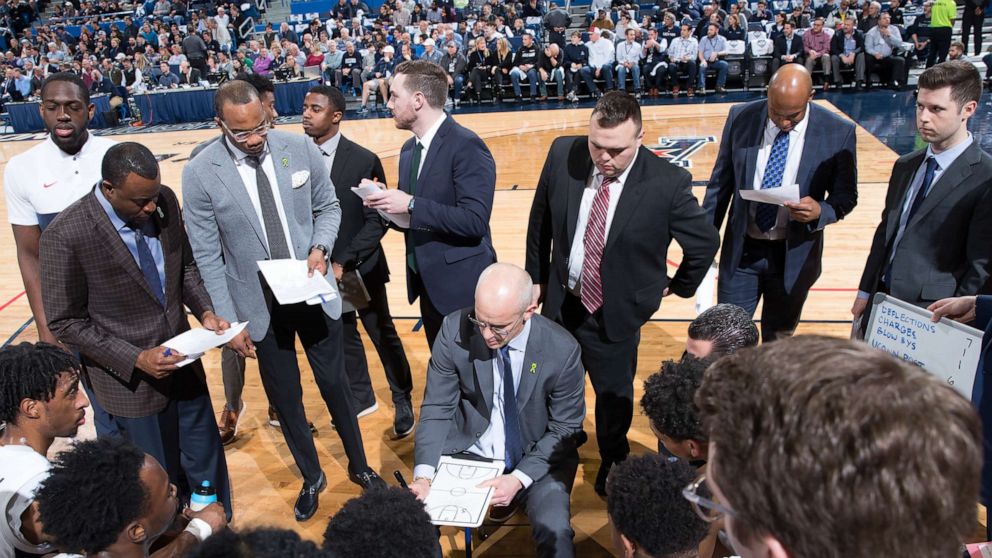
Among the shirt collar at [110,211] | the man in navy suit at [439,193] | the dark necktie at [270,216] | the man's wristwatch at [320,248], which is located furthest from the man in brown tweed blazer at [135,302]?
the man in navy suit at [439,193]

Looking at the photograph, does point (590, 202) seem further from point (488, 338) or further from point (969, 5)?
point (969, 5)

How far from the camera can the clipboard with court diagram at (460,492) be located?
228cm

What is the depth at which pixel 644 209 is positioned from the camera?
9.53 feet

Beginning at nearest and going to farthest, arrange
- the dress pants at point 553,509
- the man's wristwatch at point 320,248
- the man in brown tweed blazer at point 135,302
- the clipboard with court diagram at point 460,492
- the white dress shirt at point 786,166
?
the clipboard with court diagram at point 460,492 < the dress pants at point 553,509 < the man in brown tweed blazer at point 135,302 < the man's wristwatch at point 320,248 < the white dress shirt at point 786,166

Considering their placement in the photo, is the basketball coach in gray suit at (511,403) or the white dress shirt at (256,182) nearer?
the basketball coach in gray suit at (511,403)

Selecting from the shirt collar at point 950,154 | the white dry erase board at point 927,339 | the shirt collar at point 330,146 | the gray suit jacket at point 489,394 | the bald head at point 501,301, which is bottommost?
the gray suit jacket at point 489,394

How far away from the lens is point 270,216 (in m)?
2.88

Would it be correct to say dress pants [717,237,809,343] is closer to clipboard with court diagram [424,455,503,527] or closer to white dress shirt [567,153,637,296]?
white dress shirt [567,153,637,296]

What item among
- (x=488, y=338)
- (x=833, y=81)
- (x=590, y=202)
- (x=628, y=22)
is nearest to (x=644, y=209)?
(x=590, y=202)

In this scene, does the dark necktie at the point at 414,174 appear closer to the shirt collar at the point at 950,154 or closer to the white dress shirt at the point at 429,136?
the white dress shirt at the point at 429,136

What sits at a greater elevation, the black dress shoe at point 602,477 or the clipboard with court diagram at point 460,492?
the clipboard with court diagram at point 460,492

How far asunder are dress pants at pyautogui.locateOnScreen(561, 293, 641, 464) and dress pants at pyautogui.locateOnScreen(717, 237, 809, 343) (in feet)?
2.23

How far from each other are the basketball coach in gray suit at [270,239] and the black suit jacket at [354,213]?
433 mm

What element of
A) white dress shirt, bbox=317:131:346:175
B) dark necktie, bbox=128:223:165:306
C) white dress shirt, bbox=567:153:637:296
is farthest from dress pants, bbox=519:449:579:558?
white dress shirt, bbox=317:131:346:175
